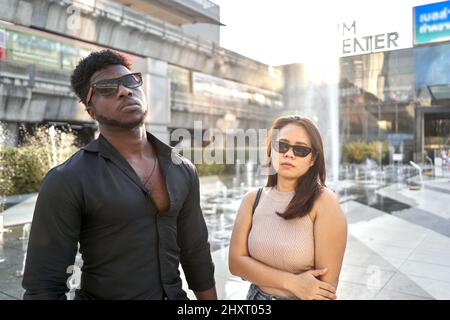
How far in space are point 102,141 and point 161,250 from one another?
0.57 metres

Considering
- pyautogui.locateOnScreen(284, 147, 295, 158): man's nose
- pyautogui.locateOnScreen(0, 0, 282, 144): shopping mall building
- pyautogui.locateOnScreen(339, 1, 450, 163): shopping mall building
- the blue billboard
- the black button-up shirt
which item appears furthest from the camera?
pyautogui.locateOnScreen(0, 0, 282, 144): shopping mall building

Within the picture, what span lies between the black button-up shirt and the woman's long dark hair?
1.78ft

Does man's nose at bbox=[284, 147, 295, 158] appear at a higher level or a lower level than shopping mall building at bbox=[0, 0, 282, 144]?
lower

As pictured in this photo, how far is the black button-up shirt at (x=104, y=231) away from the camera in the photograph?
1477 mm

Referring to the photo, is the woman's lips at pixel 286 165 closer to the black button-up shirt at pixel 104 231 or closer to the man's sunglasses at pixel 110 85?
the black button-up shirt at pixel 104 231

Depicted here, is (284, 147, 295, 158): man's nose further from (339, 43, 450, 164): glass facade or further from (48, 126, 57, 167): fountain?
(48, 126, 57, 167): fountain

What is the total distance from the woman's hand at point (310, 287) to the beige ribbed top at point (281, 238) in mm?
66

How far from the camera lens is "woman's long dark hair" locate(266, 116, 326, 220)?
71.6 inches

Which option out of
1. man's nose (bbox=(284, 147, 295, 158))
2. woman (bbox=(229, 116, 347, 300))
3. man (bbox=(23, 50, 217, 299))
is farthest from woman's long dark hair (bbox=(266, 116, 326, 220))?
man (bbox=(23, 50, 217, 299))

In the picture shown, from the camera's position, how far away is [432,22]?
4.06 metres

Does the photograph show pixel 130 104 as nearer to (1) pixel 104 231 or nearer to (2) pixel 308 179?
(1) pixel 104 231

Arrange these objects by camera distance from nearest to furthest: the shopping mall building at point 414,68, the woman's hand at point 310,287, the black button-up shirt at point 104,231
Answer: the black button-up shirt at point 104,231
the woman's hand at point 310,287
the shopping mall building at point 414,68

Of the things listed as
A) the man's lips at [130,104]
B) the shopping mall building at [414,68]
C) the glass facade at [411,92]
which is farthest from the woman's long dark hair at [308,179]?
the glass facade at [411,92]
